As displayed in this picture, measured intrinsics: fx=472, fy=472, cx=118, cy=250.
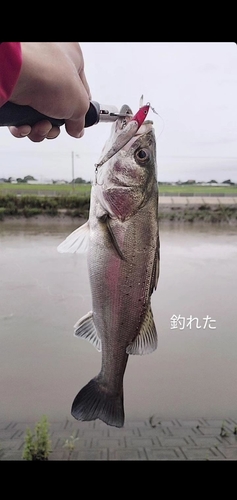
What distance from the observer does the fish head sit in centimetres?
96

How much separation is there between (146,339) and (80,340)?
57cm

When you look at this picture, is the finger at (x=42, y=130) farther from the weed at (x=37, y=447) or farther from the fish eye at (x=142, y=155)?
the weed at (x=37, y=447)

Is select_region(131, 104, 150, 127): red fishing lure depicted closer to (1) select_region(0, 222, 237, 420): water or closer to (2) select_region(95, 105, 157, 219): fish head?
(2) select_region(95, 105, 157, 219): fish head

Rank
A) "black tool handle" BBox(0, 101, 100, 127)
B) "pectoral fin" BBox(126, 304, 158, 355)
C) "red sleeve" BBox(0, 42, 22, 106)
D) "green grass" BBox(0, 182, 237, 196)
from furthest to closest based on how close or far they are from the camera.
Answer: "green grass" BBox(0, 182, 237, 196) → "pectoral fin" BBox(126, 304, 158, 355) → "black tool handle" BBox(0, 101, 100, 127) → "red sleeve" BBox(0, 42, 22, 106)

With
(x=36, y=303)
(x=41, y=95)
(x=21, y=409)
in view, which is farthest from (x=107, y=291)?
(x=21, y=409)

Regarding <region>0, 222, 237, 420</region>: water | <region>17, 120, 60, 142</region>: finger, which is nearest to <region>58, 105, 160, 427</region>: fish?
<region>17, 120, 60, 142</region>: finger

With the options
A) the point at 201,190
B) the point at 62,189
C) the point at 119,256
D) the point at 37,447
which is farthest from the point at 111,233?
the point at 37,447

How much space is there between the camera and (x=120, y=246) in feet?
3.25

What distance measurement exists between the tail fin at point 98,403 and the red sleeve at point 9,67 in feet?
2.19

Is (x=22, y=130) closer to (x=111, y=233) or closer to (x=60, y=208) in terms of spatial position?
(x=111, y=233)

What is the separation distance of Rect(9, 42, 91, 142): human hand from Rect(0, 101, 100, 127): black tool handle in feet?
0.06

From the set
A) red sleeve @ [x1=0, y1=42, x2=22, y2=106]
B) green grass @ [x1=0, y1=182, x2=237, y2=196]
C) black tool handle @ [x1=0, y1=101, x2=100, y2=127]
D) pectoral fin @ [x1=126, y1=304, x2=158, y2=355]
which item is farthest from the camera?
green grass @ [x1=0, y1=182, x2=237, y2=196]

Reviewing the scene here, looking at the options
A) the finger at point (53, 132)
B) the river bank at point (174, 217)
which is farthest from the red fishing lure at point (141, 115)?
the river bank at point (174, 217)

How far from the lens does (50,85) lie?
2.99 ft
